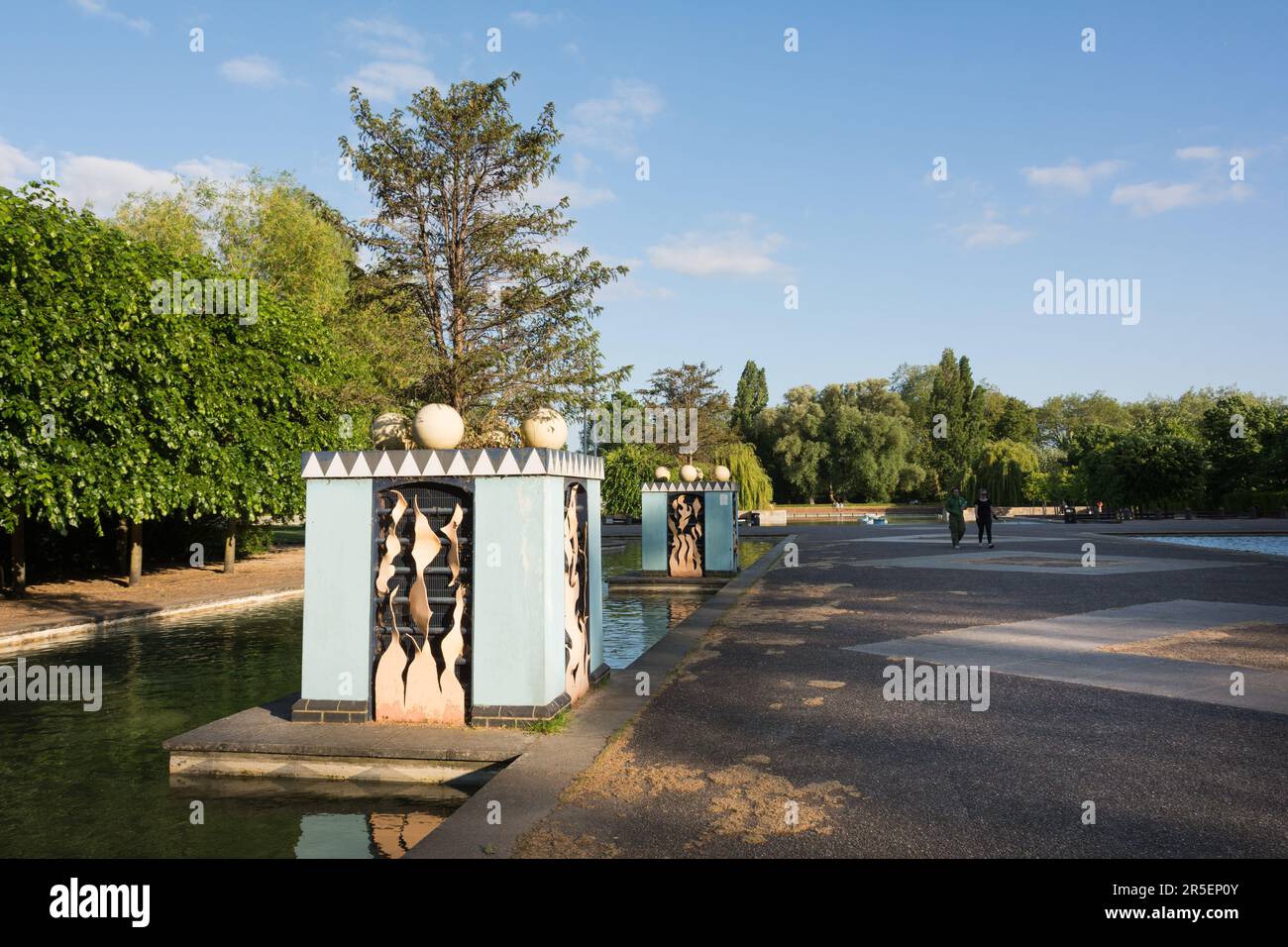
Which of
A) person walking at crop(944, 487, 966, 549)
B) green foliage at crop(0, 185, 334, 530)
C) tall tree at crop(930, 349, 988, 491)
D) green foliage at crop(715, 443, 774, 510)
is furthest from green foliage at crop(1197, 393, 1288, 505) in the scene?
green foliage at crop(0, 185, 334, 530)

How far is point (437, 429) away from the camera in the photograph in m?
6.39

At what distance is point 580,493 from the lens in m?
7.41

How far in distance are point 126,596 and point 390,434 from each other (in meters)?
12.7

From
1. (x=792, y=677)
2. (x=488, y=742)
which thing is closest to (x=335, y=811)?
(x=488, y=742)

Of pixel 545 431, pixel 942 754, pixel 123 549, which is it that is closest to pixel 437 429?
pixel 545 431

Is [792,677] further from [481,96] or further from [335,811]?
[481,96]

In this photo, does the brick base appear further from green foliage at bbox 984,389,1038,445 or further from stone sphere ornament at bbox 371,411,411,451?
green foliage at bbox 984,389,1038,445

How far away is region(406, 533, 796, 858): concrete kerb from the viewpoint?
397 centimetres
